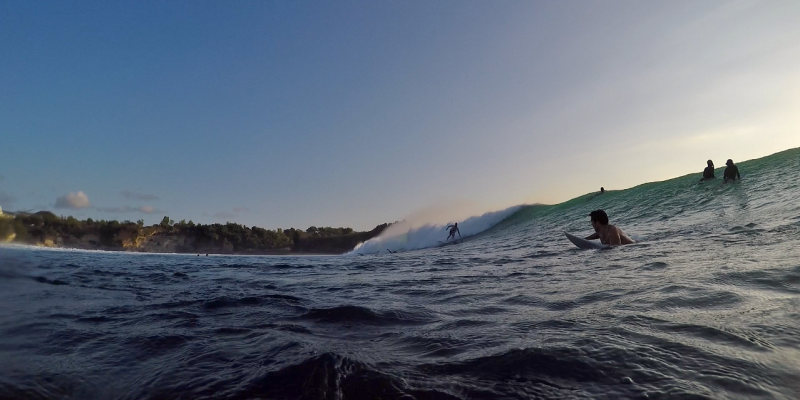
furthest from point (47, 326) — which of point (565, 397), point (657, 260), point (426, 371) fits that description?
point (657, 260)

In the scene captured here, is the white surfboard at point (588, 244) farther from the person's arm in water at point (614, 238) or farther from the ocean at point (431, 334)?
the ocean at point (431, 334)

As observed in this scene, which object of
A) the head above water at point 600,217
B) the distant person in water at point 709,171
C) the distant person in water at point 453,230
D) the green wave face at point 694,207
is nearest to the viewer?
the head above water at point 600,217

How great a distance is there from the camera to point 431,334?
334cm

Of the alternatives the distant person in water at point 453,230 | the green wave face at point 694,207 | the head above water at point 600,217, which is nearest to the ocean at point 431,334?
the head above water at point 600,217

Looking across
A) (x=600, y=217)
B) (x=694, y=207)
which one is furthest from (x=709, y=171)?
(x=600, y=217)

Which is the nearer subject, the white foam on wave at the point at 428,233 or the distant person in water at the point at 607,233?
the distant person in water at the point at 607,233

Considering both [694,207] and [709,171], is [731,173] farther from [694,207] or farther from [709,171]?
[694,207]

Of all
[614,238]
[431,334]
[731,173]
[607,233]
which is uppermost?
[731,173]

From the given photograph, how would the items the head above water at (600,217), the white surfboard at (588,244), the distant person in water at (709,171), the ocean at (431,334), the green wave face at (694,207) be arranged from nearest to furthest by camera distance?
1. the ocean at (431,334)
2. the white surfboard at (588,244)
3. the head above water at (600,217)
4. the green wave face at (694,207)
5. the distant person in water at (709,171)

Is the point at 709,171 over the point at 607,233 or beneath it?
over

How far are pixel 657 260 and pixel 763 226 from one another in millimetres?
4735

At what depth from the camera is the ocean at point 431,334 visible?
2197 mm

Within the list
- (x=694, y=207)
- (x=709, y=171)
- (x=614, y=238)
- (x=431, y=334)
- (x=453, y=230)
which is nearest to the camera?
(x=431, y=334)

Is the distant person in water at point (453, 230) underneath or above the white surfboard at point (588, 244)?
above
